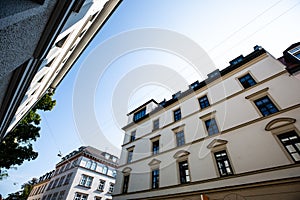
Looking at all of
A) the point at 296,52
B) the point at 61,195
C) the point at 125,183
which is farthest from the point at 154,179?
the point at 61,195

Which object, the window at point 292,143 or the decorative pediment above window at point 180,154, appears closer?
the window at point 292,143

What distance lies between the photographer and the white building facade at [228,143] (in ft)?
26.0

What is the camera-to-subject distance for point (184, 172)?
11562 millimetres

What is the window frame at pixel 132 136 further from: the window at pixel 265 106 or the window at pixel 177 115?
the window at pixel 265 106

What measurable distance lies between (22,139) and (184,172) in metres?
14.8

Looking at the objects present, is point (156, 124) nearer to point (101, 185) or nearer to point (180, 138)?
point (180, 138)

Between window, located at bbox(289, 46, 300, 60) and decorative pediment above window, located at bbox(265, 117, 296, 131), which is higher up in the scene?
window, located at bbox(289, 46, 300, 60)

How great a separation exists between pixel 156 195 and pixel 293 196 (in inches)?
359

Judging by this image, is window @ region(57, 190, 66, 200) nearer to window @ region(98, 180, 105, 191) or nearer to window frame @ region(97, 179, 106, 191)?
window frame @ region(97, 179, 106, 191)

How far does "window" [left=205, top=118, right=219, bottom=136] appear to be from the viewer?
11.7 meters

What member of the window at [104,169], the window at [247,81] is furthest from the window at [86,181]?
the window at [247,81]

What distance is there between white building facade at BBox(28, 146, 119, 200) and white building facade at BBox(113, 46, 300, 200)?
55.4 feet

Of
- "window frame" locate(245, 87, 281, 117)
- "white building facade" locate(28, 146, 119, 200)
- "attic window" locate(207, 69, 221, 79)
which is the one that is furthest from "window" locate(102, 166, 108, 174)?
"window frame" locate(245, 87, 281, 117)

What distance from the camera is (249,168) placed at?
845 centimetres
